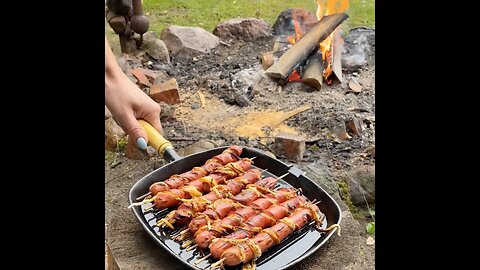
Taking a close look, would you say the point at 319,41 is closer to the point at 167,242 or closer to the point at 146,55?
the point at 146,55

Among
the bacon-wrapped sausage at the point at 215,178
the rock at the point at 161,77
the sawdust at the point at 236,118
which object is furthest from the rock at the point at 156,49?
the bacon-wrapped sausage at the point at 215,178

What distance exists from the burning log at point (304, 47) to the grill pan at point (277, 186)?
229 cm

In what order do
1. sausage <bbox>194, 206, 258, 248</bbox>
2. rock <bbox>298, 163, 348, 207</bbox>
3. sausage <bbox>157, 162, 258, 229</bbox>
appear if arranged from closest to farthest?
1. sausage <bbox>194, 206, 258, 248</bbox>
2. sausage <bbox>157, 162, 258, 229</bbox>
3. rock <bbox>298, 163, 348, 207</bbox>

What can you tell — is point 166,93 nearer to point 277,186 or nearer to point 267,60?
point 267,60

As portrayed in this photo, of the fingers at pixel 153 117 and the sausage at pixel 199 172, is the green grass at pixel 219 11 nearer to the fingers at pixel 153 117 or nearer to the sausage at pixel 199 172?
the sausage at pixel 199 172

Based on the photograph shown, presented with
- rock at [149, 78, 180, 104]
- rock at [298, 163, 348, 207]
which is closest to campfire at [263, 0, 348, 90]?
rock at [149, 78, 180, 104]

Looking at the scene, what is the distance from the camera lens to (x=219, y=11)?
8.74 meters

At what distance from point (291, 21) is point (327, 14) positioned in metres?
0.64

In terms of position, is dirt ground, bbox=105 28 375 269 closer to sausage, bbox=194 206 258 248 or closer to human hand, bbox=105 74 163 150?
human hand, bbox=105 74 163 150

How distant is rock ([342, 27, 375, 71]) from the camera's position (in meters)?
6.02

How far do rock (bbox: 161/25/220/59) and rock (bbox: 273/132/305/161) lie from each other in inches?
92.1

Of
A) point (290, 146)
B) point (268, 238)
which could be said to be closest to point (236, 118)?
point (290, 146)

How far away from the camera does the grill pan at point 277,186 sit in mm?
2719
